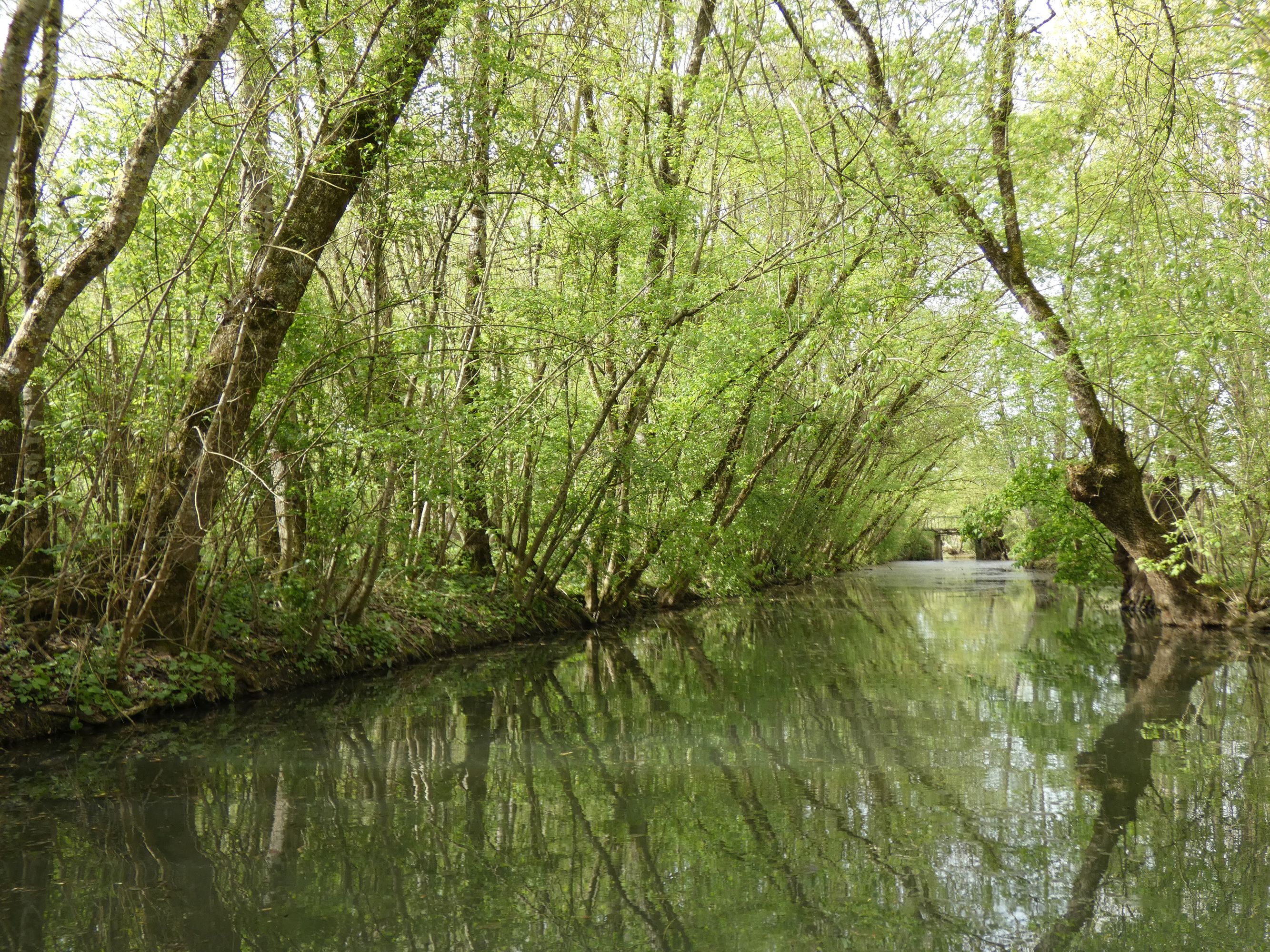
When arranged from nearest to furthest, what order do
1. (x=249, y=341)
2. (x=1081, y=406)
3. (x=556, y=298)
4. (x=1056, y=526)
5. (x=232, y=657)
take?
(x=249, y=341), (x=232, y=657), (x=556, y=298), (x=1081, y=406), (x=1056, y=526)

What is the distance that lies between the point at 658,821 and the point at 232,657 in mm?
4183

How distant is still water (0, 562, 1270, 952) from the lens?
284cm

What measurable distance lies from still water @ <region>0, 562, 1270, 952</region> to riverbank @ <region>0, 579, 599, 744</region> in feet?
0.74

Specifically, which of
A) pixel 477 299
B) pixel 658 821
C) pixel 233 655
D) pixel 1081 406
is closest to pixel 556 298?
pixel 477 299

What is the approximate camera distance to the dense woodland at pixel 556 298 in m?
5.52

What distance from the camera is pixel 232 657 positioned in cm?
667

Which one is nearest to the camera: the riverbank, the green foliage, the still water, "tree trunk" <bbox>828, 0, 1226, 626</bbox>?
the still water

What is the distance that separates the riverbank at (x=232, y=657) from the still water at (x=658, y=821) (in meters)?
0.23

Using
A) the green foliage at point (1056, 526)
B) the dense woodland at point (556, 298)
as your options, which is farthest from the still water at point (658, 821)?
the green foliage at point (1056, 526)

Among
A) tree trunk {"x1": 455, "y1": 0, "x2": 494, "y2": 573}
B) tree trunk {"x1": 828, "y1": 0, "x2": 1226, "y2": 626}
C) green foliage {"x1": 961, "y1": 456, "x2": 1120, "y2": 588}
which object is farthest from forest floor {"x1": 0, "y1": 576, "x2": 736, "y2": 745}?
green foliage {"x1": 961, "y1": 456, "x2": 1120, "y2": 588}

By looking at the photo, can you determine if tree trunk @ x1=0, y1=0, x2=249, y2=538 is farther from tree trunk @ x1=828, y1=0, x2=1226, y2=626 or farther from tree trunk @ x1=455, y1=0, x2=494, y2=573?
tree trunk @ x1=828, y1=0, x2=1226, y2=626

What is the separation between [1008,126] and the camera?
967 centimetres

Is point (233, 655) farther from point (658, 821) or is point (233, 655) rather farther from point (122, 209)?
point (658, 821)

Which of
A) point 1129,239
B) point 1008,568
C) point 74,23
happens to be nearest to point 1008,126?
point 1129,239
